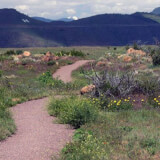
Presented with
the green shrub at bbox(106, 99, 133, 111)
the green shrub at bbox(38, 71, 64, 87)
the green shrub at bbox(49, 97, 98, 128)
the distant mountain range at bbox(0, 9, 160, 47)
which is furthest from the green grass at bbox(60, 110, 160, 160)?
the distant mountain range at bbox(0, 9, 160, 47)

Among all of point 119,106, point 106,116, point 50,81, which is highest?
point 106,116

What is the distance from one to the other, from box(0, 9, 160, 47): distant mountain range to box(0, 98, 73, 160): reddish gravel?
116 meters

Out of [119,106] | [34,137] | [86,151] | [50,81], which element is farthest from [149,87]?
[86,151]

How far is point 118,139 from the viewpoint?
8141mm

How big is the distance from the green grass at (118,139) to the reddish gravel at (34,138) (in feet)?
1.40

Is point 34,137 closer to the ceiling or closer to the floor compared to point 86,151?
closer to the floor

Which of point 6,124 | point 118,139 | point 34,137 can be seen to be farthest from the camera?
point 6,124

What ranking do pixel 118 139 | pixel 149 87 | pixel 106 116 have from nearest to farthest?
pixel 118 139 < pixel 106 116 < pixel 149 87

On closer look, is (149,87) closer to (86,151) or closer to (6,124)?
(6,124)

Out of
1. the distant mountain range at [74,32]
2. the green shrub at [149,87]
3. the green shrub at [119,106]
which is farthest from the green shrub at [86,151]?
the distant mountain range at [74,32]

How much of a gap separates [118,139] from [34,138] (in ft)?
6.54

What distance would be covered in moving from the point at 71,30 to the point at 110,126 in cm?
14474

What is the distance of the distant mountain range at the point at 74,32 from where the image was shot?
134 metres

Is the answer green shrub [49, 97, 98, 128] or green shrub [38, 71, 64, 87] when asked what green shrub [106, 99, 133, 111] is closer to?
green shrub [49, 97, 98, 128]
